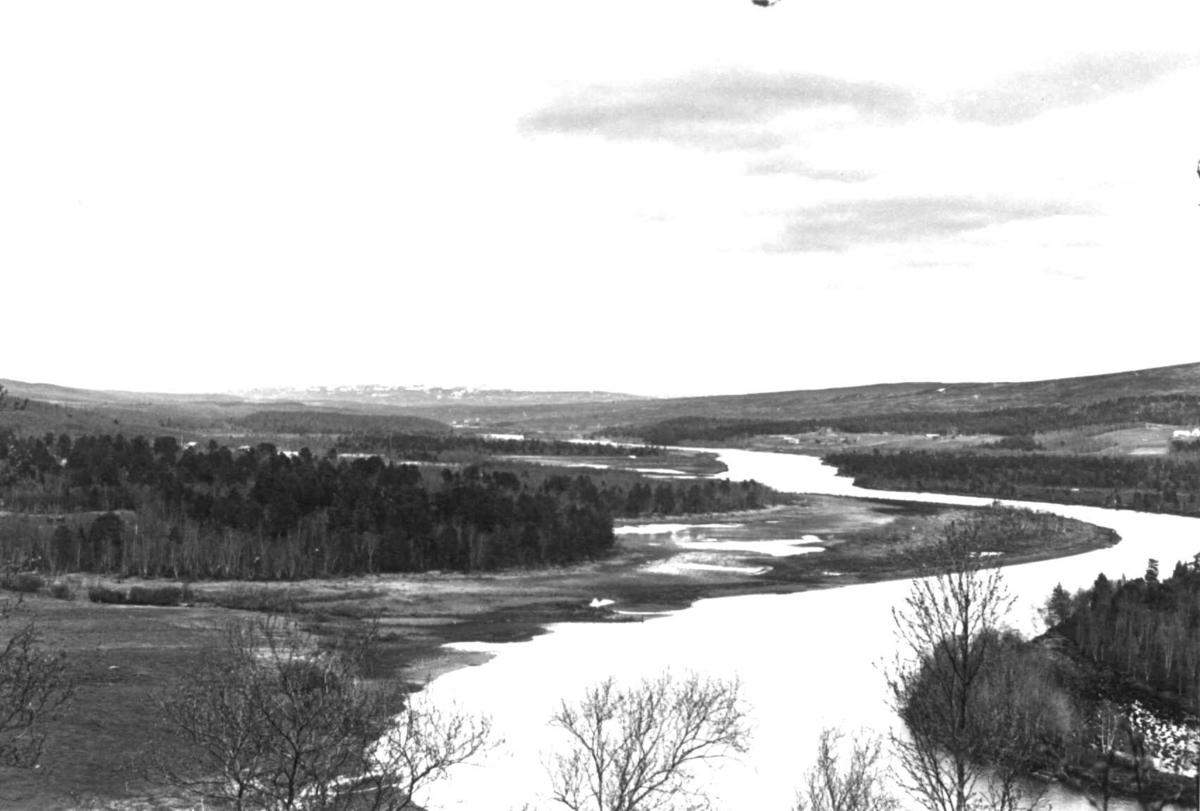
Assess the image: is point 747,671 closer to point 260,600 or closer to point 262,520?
point 260,600

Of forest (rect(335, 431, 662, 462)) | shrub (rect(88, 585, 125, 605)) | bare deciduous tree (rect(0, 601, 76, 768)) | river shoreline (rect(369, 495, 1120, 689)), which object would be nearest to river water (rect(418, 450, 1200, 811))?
river shoreline (rect(369, 495, 1120, 689))

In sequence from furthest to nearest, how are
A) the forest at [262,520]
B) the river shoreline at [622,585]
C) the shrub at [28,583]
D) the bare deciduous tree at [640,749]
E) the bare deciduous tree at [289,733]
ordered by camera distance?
the forest at [262,520], the shrub at [28,583], the river shoreline at [622,585], the bare deciduous tree at [640,749], the bare deciduous tree at [289,733]

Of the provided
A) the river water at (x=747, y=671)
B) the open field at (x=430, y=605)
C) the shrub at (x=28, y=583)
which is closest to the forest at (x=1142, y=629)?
the river water at (x=747, y=671)

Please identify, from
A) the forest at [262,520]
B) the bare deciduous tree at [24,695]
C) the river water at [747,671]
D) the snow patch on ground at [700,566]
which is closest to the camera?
the bare deciduous tree at [24,695]

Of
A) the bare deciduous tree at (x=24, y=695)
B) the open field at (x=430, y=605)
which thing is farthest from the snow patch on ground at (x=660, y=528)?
the bare deciduous tree at (x=24, y=695)

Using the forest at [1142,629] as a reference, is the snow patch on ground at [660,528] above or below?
below

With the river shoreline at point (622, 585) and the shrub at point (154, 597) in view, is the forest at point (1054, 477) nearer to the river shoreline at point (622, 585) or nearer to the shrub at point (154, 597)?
the river shoreline at point (622, 585)

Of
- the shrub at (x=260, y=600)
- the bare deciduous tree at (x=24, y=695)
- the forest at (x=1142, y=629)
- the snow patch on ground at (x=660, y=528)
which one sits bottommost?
the snow patch on ground at (x=660, y=528)

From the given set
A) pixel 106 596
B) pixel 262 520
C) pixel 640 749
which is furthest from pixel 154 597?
pixel 640 749

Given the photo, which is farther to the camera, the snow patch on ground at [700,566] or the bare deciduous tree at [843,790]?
the snow patch on ground at [700,566]

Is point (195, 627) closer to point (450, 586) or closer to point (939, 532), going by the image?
point (450, 586)
